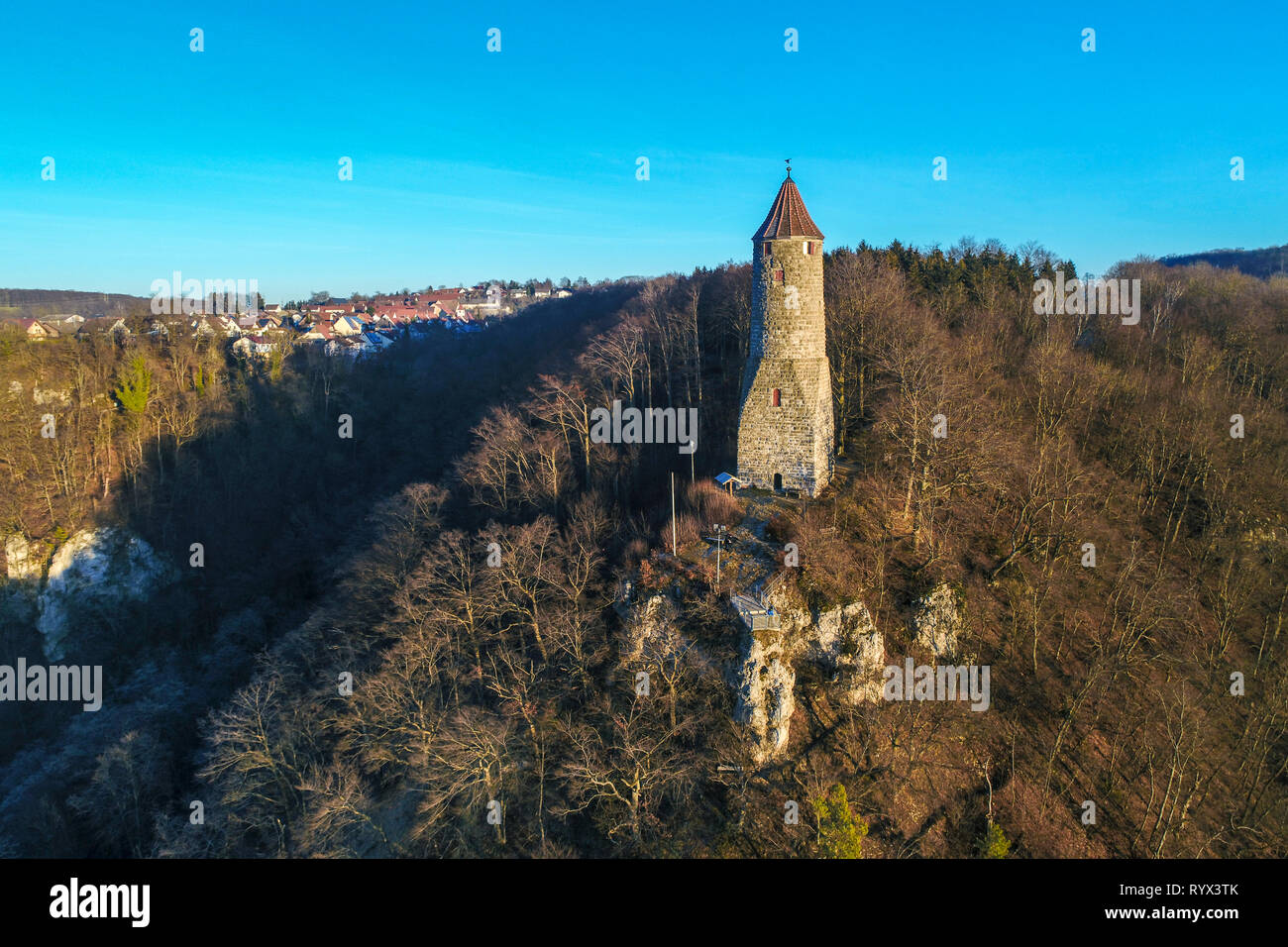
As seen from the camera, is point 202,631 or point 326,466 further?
point 326,466

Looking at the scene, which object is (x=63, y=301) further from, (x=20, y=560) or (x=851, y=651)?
(x=851, y=651)

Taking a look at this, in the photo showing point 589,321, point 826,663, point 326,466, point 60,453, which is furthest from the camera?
point 589,321

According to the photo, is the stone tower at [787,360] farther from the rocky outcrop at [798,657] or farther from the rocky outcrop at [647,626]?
the rocky outcrop at [647,626]

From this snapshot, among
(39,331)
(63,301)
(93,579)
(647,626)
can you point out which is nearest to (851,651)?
(647,626)

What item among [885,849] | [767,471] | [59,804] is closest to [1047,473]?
[767,471]

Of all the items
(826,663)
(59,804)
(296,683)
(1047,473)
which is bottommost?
(59,804)

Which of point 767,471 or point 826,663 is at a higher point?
point 767,471

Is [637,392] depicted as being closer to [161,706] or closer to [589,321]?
[589,321]

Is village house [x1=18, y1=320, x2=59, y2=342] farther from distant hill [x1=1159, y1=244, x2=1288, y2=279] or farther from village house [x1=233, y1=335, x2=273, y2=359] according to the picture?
distant hill [x1=1159, y1=244, x2=1288, y2=279]
